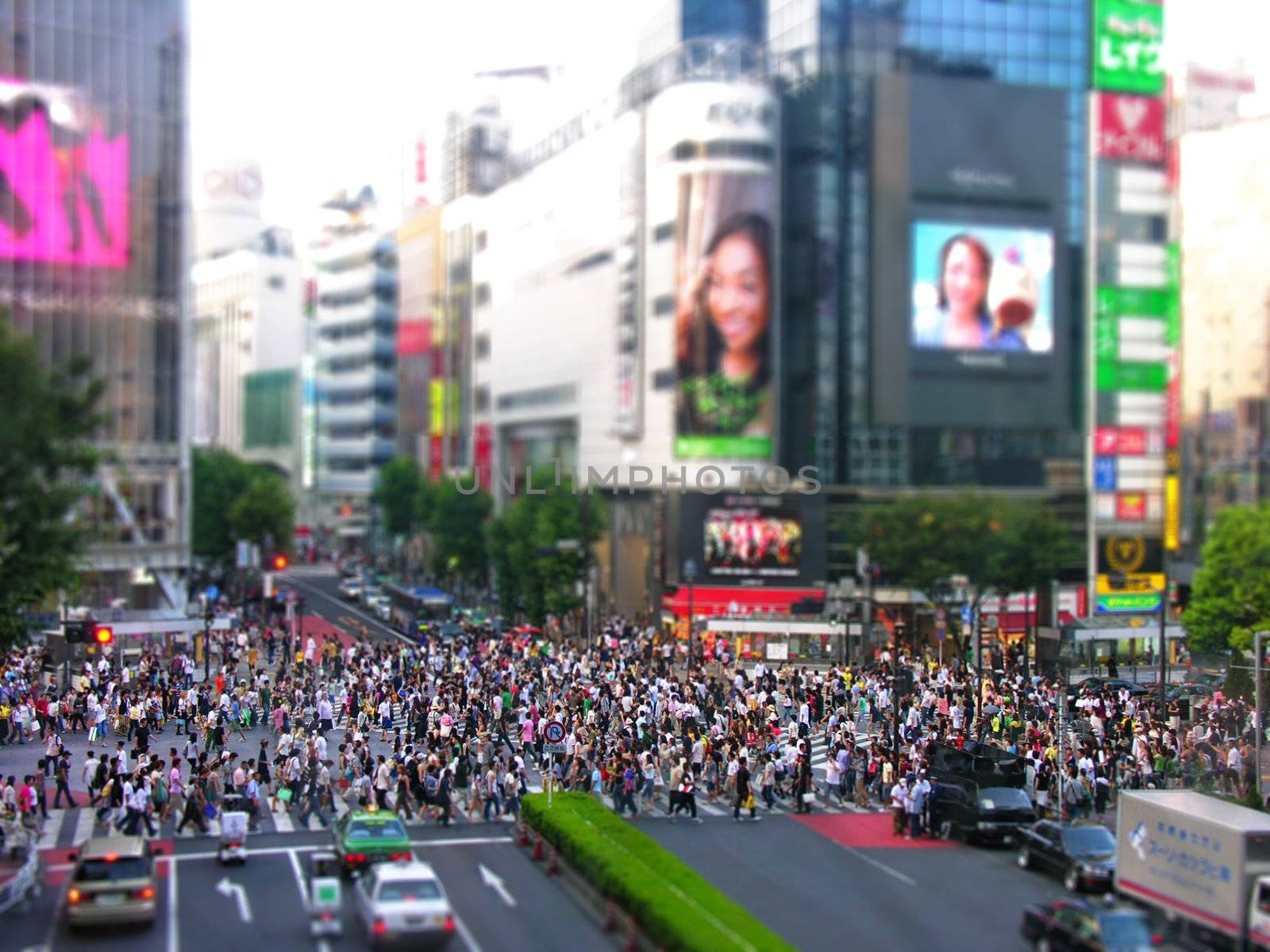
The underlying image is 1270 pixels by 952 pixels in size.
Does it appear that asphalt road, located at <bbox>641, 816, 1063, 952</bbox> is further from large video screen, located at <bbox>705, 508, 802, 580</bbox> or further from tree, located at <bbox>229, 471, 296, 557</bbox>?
tree, located at <bbox>229, 471, 296, 557</bbox>

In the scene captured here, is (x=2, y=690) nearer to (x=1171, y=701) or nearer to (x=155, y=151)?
(x=1171, y=701)

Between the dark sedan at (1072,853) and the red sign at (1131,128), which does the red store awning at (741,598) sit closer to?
the red sign at (1131,128)

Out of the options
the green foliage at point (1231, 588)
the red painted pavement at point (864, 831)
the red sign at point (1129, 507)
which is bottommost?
the red painted pavement at point (864, 831)

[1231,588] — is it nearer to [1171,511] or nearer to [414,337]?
[1171,511]

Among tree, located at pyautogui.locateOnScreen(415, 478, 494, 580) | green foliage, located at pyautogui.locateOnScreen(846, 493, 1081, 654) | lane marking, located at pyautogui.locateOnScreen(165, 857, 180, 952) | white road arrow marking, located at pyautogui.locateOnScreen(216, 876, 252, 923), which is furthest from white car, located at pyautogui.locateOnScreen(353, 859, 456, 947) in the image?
tree, located at pyautogui.locateOnScreen(415, 478, 494, 580)

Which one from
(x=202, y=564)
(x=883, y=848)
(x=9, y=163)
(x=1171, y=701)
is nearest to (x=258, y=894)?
(x=883, y=848)

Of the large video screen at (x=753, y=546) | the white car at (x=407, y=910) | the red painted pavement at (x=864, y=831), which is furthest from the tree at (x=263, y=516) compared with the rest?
the white car at (x=407, y=910)

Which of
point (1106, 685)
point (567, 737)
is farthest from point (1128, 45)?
point (567, 737)
